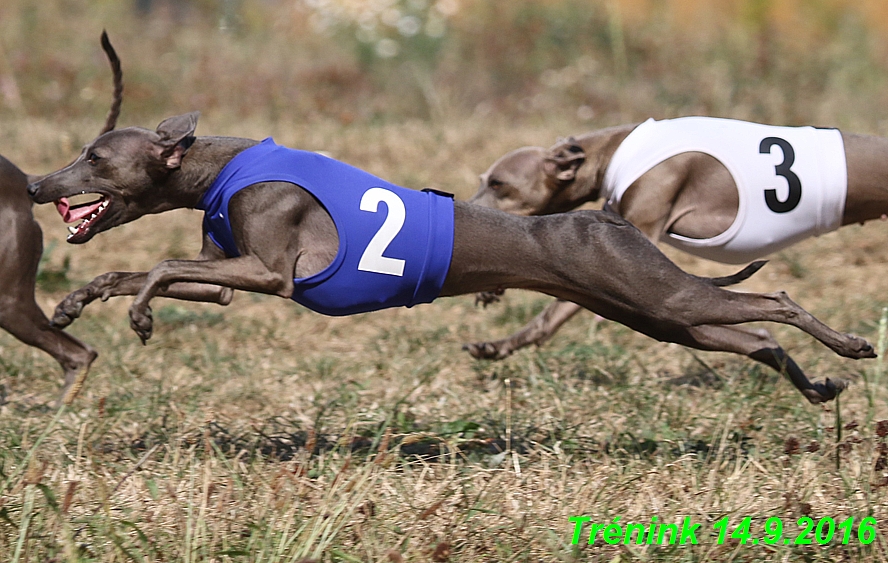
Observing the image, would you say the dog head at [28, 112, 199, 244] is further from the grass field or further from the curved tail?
the grass field

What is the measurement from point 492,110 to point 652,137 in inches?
257

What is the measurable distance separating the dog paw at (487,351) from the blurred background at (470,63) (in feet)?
18.6

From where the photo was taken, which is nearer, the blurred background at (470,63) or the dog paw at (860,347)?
the dog paw at (860,347)

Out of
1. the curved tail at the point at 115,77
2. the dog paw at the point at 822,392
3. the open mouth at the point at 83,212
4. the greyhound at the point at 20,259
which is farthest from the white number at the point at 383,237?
the dog paw at the point at 822,392

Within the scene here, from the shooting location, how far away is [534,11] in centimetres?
1275

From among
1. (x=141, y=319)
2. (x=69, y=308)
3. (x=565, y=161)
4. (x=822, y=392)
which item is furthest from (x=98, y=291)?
(x=822, y=392)

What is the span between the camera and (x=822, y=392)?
4.66 metres

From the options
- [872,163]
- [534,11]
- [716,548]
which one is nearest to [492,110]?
[534,11]

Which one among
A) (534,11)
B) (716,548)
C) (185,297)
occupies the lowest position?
(716,548)

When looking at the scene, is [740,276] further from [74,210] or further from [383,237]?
[74,210]

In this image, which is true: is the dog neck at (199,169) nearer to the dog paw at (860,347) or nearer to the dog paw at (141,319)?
the dog paw at (141,319)

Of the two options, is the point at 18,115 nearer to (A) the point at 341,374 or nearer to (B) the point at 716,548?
(A) the point at 341,374

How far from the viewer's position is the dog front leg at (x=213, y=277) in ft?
12.5

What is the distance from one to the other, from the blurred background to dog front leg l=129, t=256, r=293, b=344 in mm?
6940
